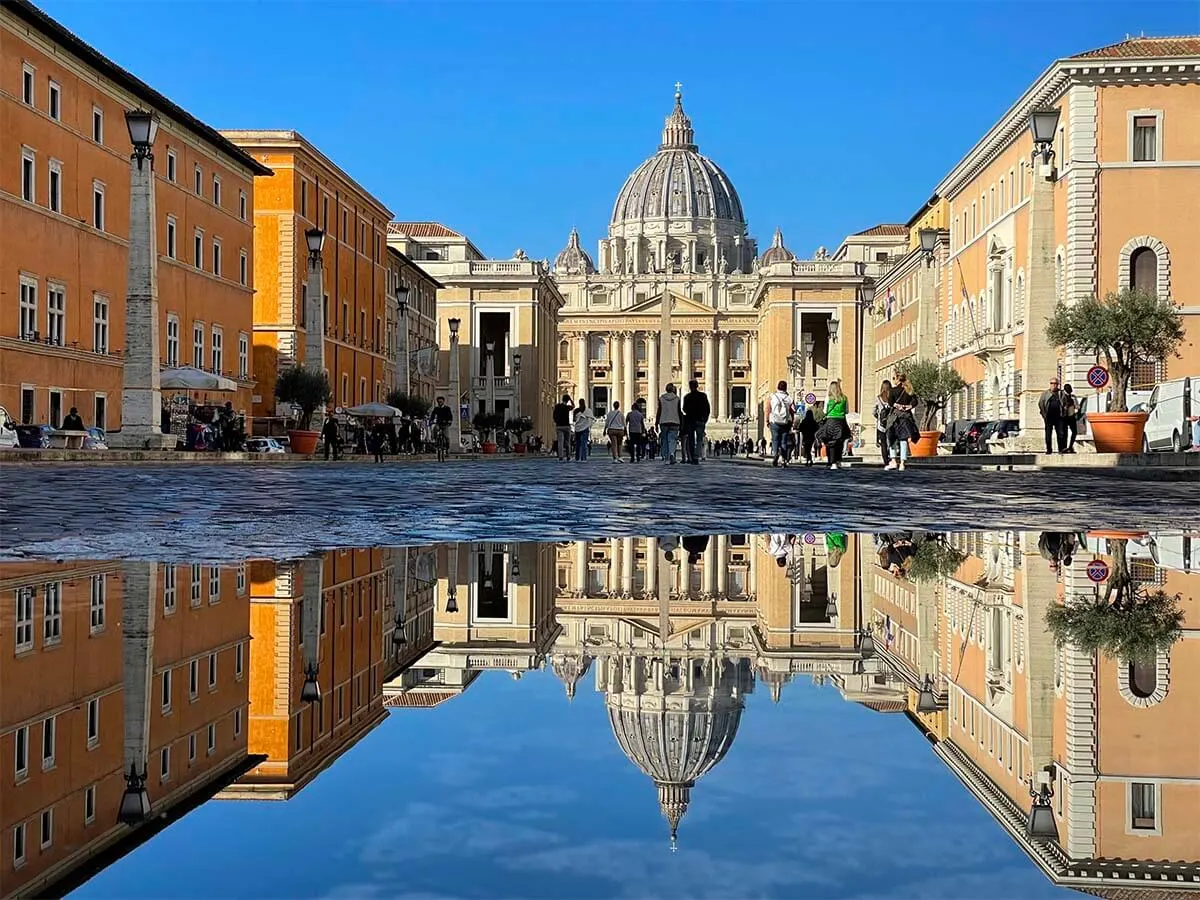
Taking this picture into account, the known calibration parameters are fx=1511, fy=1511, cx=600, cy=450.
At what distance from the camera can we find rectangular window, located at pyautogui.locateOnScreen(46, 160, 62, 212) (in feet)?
112

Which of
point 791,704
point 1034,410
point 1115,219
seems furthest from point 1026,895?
point 1115,219

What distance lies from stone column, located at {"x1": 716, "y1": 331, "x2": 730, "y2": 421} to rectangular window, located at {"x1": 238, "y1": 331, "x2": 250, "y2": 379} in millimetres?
101350

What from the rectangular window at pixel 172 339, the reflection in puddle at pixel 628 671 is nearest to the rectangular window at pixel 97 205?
the rectangular window at pixel 172 339

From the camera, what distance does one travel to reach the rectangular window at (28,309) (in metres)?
32.5

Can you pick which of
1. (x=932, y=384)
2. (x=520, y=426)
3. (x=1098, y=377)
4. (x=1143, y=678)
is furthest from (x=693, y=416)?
(x=520, y=426)

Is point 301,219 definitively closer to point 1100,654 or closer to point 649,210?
point 1100,654

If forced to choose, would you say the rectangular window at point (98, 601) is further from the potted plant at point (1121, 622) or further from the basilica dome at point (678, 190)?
the basilica dome at point (678, 190)

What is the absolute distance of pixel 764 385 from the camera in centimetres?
12406

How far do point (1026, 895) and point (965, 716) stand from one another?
1.31m

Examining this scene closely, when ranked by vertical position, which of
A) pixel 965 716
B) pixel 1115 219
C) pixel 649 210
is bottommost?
pixel 965 716

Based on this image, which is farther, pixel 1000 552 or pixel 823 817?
pixel 1000 552

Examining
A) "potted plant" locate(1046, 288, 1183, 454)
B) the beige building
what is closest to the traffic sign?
"potted plant" locate(1046, 288, 1183, 454)

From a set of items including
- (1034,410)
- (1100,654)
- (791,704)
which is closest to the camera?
(791,704)

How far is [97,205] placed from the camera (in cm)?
3706
